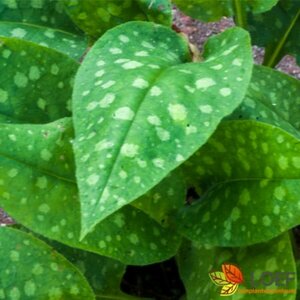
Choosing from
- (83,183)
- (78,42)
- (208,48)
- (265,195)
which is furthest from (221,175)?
(78,42)

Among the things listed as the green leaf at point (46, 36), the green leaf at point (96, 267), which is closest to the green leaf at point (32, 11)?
the green leaf at point (46, 36)

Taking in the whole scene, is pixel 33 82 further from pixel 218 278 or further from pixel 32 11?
pixel 218 278

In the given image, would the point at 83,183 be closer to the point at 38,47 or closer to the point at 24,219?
the point at 24,219

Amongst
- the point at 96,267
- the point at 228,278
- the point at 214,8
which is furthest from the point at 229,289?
the point at 214,8

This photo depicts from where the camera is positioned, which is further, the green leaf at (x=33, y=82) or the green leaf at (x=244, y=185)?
the green leaf at (x=33, y=82)

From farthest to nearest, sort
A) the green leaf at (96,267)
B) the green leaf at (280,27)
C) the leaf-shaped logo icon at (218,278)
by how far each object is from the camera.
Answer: the green leaf at (280,27) → the green leaf at (96,267) → the leaf-shaped logo icon at (218,278)

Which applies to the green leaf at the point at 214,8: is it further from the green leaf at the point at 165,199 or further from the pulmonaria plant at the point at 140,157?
the green leaf at the point at 165,199

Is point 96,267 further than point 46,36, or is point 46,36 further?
point 46,36
